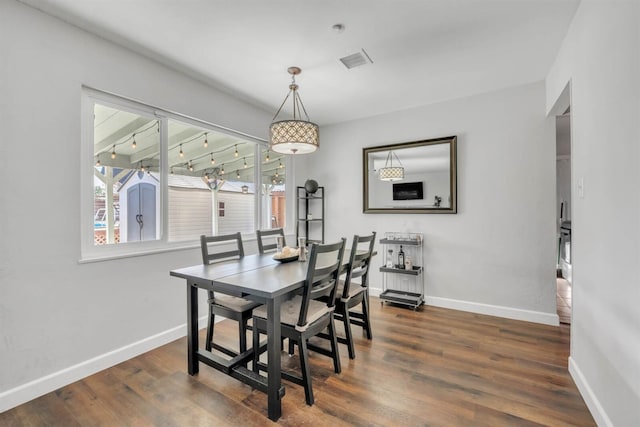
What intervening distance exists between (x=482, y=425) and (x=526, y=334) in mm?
1601

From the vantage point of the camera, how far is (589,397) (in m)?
1.78

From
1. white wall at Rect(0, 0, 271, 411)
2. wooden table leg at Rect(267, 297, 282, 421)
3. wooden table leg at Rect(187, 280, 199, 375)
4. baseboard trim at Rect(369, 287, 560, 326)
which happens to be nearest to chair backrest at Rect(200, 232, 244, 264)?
wooden table leg at Rect(187, 280, 199, 375)

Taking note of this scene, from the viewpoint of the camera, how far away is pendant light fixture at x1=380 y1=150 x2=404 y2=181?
394 cm

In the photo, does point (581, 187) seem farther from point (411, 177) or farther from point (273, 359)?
point (273, 359)

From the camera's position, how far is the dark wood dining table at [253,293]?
1716mm

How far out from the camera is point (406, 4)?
1938 mm

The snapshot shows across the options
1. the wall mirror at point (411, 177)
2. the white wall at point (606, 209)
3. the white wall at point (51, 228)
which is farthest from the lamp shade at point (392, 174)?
the white wall at point (51, 228)

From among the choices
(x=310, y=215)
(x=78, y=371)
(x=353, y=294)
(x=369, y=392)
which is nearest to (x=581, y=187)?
(x=353, y=294)

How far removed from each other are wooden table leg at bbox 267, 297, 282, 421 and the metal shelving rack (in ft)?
7.19

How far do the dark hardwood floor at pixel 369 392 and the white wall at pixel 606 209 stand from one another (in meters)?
0.31

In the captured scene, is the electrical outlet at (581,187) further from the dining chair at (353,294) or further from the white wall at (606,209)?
the dining chair at (353,294)

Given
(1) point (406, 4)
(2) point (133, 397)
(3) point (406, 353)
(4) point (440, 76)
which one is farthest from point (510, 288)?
(2) point (133, 397)

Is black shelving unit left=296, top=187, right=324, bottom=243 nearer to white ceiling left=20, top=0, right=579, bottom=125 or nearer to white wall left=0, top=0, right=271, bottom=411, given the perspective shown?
white ceiling left=20, top=0, right=579, bottom=125

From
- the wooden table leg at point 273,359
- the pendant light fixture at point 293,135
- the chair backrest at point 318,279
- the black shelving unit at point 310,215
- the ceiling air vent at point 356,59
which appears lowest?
the wooden table leg at point 273,359
